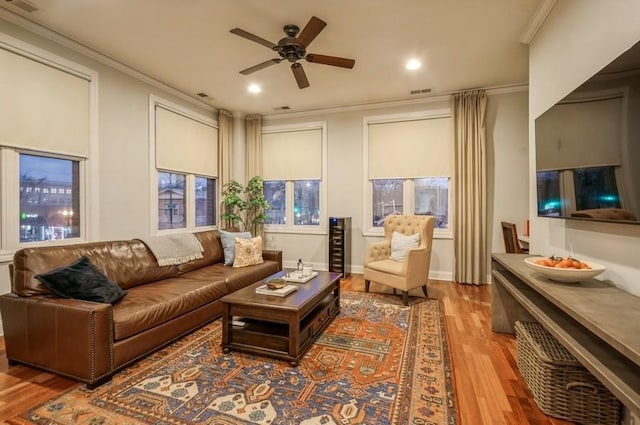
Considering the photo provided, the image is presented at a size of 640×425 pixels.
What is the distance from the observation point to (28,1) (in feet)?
8.39

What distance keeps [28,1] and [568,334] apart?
453 cm

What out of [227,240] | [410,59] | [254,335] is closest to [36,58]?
[227,240]

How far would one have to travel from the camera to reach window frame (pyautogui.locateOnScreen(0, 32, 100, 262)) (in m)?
2.73

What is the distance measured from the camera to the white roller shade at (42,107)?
2.72 metres

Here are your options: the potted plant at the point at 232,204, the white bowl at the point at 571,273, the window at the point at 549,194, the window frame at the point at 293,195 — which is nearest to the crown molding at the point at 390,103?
the window frame at the point at 293,195

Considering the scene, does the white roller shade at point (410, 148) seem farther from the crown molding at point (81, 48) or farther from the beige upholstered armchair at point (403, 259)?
the crown molding at point (81, 48)

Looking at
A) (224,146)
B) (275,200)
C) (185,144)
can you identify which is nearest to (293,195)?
(275,200)

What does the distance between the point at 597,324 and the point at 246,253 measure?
3.45m

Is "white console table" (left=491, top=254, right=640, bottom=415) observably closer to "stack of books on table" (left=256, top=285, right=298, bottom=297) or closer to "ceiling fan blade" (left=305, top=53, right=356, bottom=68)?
"stack of books on table" (left=256, top=285, right=298, bottom=297)

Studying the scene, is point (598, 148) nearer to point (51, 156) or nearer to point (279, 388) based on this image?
point (279, 388)

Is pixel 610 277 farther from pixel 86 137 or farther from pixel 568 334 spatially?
pixel 86 137

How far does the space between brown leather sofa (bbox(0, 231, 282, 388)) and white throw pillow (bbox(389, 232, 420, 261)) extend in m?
2.22

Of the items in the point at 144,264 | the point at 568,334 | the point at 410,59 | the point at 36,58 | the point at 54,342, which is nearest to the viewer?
the point at 568,334

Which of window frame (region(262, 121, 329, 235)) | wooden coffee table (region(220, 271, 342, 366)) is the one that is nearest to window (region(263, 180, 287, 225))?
window frame (region(262, 121, 329, 235))
